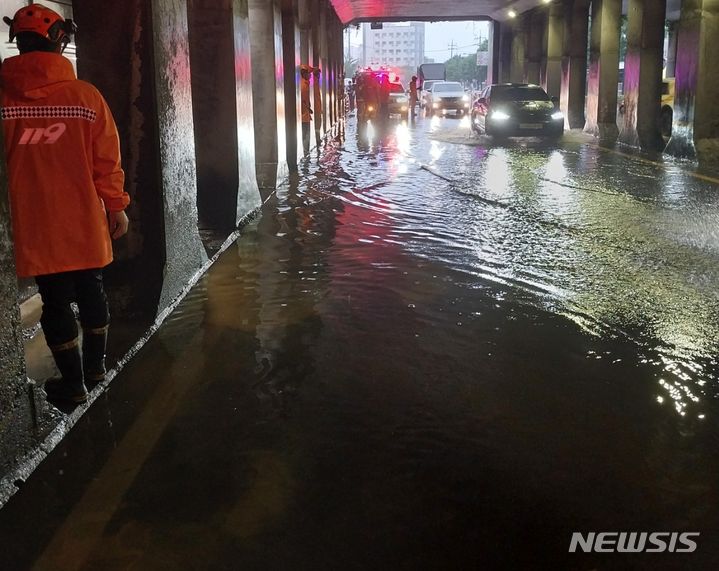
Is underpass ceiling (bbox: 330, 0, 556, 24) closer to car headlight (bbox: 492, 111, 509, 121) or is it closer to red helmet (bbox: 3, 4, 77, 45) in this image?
car headlight (bbox: 492, 111, 509, 121)

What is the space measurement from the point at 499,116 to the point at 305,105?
732 cm

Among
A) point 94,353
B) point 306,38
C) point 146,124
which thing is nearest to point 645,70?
point 306,38

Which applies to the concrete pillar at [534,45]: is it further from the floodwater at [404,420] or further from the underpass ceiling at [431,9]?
the floodwater at [404,420]

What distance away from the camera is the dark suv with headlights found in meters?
23.5

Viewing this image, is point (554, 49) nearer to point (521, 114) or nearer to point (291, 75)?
point (521, 114)

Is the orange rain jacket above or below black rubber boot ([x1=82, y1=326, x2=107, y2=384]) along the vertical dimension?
above

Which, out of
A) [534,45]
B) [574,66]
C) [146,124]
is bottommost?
[146,124]

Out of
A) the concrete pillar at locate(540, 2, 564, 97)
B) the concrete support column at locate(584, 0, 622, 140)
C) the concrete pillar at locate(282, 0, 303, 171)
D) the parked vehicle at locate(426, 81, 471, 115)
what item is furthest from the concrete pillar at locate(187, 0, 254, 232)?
the parked vehicle at locate(426, 81, 471, 115)

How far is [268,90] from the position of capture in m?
13.4

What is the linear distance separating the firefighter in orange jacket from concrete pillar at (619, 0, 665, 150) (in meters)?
19.0

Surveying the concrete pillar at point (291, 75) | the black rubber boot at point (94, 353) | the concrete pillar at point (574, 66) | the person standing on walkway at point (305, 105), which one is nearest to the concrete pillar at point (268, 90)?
the concrete pillar at point (291, 75)

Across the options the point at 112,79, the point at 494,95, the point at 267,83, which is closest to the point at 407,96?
the point at 494,95

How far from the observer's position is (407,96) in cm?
4125

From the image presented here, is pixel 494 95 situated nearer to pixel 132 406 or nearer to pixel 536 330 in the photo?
pixel 536 330
